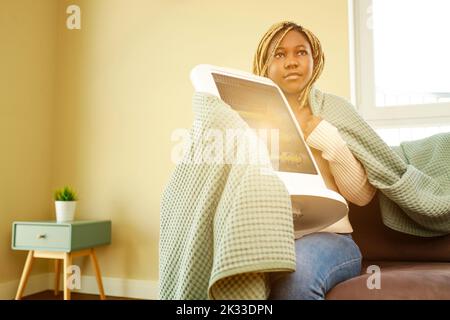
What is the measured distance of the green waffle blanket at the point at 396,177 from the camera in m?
0.90

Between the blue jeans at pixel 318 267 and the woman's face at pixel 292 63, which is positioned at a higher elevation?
the woman's face at pixel 292 63

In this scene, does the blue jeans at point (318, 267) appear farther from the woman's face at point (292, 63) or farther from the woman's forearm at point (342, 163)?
the woman's face at point (292, 63)

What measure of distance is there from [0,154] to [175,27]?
113 centimetres

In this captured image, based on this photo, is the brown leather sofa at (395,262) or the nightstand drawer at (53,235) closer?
the brown leather sofa at (395,262)

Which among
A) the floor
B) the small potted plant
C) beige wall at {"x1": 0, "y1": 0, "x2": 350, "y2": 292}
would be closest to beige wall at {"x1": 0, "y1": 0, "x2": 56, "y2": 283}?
beige wall at {"x1": 0, "y1": 0, "x2": 350, "y2": 292}

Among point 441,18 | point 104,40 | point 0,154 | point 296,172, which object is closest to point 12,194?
point 0,154

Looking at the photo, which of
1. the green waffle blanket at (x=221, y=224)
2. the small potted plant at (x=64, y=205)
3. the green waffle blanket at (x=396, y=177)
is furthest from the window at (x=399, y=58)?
the small potted plant at (x=64, y=205)

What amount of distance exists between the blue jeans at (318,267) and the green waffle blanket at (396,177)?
7.0 inches

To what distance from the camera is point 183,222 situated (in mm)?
651

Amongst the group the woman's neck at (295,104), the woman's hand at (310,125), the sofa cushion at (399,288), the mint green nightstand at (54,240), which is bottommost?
the mint green nightstand at (54,240)

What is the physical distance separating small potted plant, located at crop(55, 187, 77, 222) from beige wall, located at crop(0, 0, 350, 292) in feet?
0.75

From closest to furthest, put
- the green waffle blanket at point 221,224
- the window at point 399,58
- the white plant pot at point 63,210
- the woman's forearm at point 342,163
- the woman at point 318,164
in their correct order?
the green waffle blanket at point 221,224 → the woman at point 318,164 → the woman's forearm at point 342,163 → the window at point 399,58 → the white plant pot at point 63,210

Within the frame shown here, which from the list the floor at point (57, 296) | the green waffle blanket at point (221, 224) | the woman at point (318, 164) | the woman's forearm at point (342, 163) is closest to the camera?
the green waffle blanket at point (221, 224)

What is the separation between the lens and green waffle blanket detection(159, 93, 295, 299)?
1.75 ft
